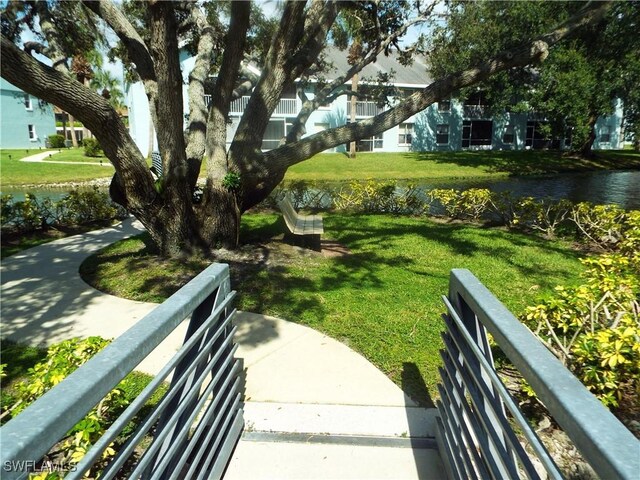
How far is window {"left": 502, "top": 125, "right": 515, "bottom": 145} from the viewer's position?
37094 millimetres

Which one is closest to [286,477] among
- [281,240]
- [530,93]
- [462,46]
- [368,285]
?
[368,285]

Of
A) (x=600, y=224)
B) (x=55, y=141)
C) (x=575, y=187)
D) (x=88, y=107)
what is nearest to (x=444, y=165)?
(x=575, y=187)

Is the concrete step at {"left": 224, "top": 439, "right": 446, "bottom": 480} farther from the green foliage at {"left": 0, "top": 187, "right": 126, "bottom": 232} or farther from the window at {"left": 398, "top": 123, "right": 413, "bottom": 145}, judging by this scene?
the window at {"left": 398, "top": 123, "right": 413, "bottom": 145}

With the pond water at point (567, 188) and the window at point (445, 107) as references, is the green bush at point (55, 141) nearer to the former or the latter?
the pond water at point (567, 188)

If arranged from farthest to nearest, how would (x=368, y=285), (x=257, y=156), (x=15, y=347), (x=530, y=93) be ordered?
1. (x=530, y=93)
2. (x=257, y=156)
3. (x=368, y=285)
4. (x=15, y=347)

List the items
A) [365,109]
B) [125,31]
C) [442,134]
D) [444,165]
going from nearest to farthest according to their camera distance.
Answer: [125,31] < [444,165] < [365,109] < [442,134]

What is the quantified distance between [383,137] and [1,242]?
3010 cm

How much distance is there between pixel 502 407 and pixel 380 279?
4.53m

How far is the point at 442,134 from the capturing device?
3659 centimetres

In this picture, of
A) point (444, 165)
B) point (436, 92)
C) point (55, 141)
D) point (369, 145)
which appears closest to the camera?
point (436, 92)

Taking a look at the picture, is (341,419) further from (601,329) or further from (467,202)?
(467,202)

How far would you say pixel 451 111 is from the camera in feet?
118

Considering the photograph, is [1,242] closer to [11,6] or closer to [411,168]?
[11,6]

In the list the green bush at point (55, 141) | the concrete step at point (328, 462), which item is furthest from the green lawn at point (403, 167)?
the concrete step at point (328, 462)
